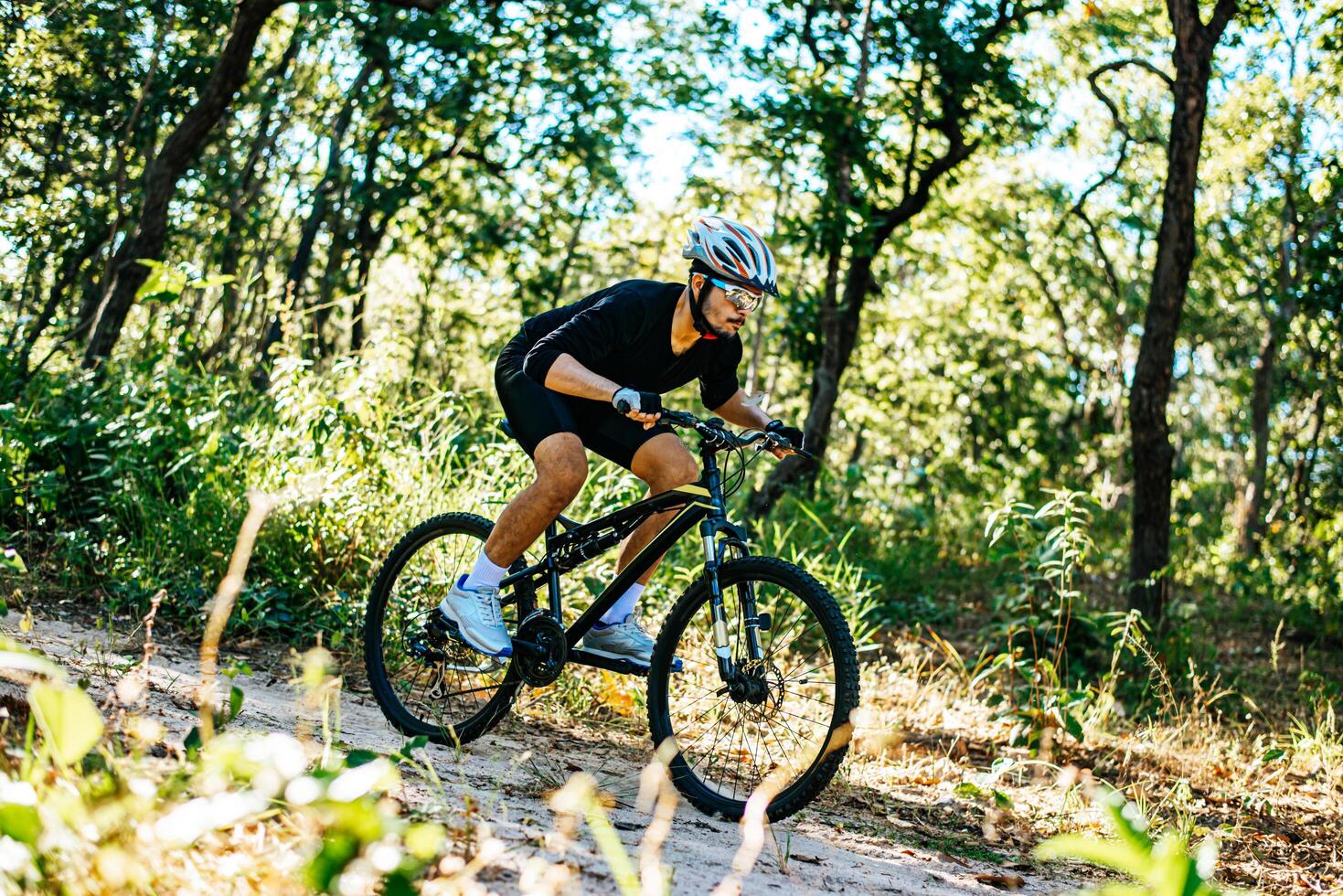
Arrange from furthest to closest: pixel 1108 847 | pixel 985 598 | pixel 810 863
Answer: pixel 985 598 < pixel 810 863 < pixel 1108 847

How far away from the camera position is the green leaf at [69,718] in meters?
1.93

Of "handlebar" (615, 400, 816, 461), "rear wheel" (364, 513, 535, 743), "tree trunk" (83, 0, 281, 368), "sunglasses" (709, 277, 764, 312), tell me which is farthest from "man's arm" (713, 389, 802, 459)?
"tree trunk" (83, 0, 281, 368)

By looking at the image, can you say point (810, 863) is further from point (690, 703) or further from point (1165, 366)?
point (1165, 366)

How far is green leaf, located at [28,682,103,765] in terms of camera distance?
6.33 feet

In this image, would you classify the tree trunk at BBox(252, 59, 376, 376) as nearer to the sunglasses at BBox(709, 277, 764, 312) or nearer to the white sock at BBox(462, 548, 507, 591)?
the white sock at BBox(462, 548, 507, 591)

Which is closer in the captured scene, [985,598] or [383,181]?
[985,598]

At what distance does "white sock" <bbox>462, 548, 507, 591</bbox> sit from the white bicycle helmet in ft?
4.23

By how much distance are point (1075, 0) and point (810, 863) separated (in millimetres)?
13881

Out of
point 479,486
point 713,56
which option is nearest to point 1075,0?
point 713,56

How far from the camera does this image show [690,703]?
3945 millimetres

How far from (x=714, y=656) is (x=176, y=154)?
6.00m

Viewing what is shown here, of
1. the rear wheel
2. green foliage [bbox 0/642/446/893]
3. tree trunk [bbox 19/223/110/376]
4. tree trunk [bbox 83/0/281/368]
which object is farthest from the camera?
tree trunk [bbox 19/223/110/376]

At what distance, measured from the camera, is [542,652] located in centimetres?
405

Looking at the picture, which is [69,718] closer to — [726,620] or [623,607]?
[726,620]
